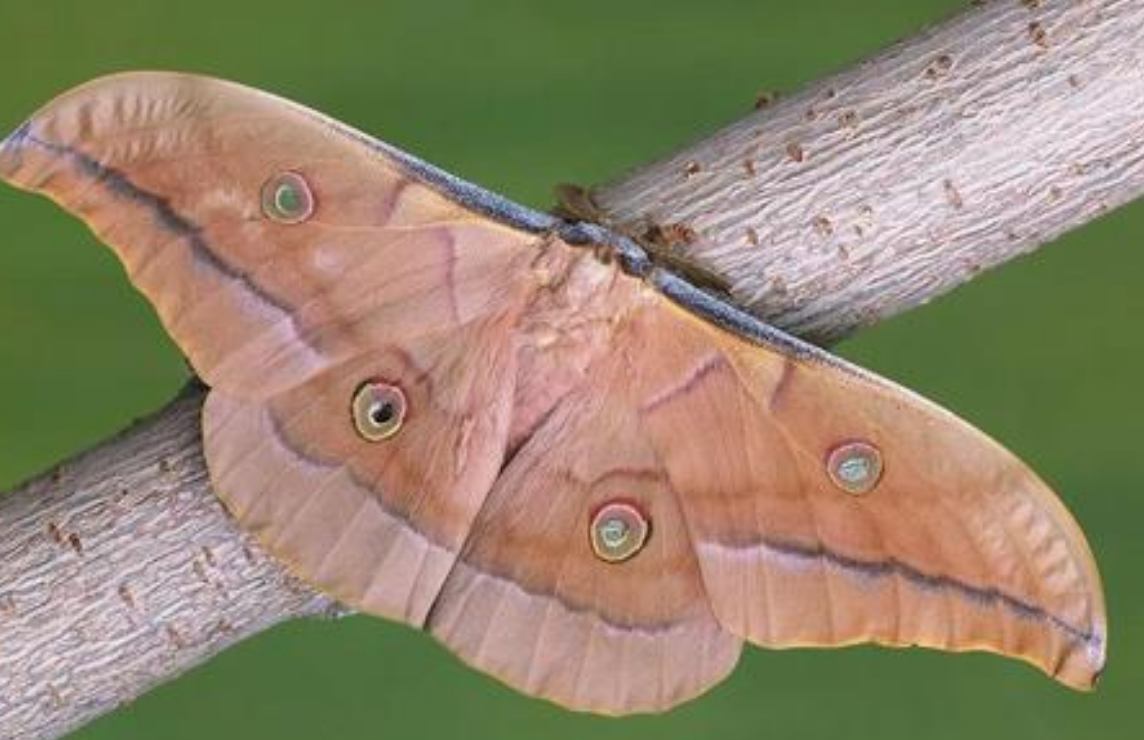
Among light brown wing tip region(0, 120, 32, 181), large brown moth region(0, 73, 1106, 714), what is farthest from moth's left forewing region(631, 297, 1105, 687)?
light brown wing tip region(0, 120, 32, 181)

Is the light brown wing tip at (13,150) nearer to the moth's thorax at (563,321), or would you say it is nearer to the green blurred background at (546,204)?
the moth's thorax at (563,321)

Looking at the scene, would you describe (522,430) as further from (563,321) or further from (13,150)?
(13,150)

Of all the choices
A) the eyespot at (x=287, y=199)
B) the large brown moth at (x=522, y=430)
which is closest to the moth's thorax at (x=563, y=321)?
the large brown moth at (x=522, y=430)

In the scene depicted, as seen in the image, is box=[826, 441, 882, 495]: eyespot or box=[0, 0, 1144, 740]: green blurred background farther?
box=[0, 0, 1144, 740]: green blurred background

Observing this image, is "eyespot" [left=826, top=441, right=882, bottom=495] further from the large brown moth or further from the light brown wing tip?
the light brown wing tip

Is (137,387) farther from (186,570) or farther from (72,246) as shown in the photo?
(186,570)

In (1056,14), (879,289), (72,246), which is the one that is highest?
(1056,14)

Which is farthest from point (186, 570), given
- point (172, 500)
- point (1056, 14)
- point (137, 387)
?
point (137, 387)

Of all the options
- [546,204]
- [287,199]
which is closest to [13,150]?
[287,199]
